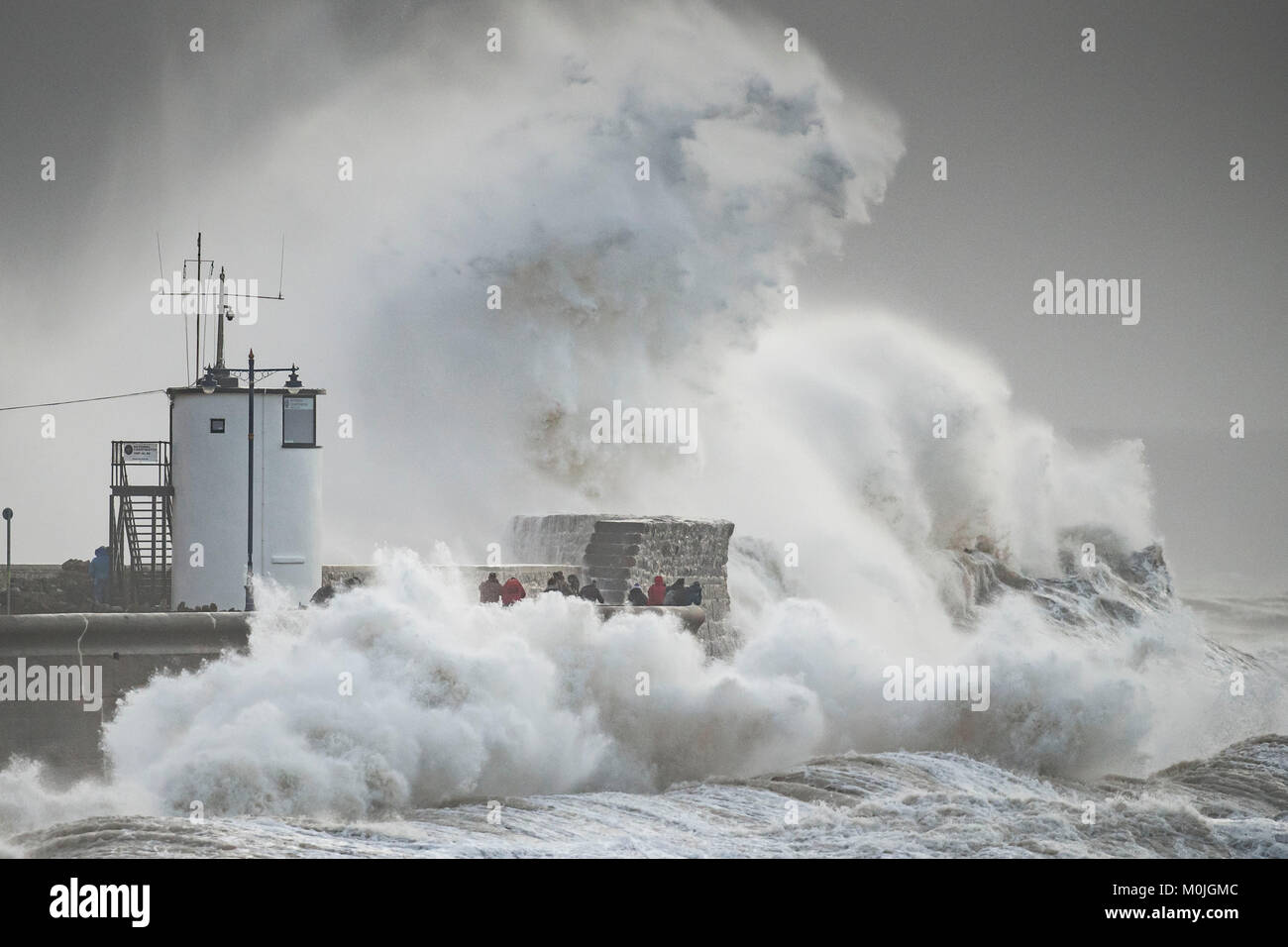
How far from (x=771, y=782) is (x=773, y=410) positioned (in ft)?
47.6

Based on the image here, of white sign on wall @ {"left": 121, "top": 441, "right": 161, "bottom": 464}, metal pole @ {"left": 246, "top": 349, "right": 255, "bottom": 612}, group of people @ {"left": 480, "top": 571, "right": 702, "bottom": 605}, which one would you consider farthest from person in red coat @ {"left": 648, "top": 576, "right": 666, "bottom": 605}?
white sign on wall @ {"left": 121, "top": 441, "right": 161, "bottom": 464}

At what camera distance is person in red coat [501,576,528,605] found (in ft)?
57.2

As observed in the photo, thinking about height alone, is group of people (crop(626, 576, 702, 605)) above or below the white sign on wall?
below

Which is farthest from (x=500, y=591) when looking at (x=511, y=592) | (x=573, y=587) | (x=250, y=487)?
(x=250, y=487)

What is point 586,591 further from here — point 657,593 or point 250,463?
point 250,463

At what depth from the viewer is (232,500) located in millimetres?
16594

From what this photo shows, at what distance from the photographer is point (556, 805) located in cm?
1507

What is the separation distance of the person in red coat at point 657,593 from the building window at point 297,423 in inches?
164

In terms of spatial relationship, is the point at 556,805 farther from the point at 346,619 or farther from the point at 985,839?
the point at 985,839

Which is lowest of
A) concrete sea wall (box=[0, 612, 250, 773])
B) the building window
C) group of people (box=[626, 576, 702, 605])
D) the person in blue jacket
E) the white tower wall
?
concrete sea wall (box=[0, 612, 250, 773])

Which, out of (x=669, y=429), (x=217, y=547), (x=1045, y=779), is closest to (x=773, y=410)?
(x=669, y=429)

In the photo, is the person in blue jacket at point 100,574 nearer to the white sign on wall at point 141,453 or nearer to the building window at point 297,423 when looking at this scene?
the white sign on wall at point 141,453

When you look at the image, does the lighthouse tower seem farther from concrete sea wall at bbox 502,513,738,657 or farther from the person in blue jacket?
concrete sea wall at bbox 502,513,738,657
